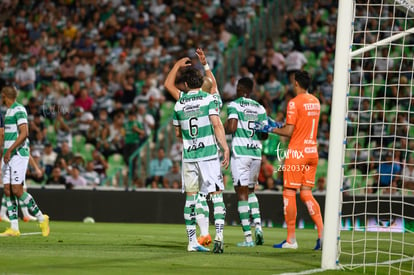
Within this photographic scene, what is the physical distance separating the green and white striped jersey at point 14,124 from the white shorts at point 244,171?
345 centimetres

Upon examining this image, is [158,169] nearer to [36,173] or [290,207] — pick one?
[36,173]

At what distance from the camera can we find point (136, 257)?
10383 millimetres

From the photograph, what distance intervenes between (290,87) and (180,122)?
40.4 feet

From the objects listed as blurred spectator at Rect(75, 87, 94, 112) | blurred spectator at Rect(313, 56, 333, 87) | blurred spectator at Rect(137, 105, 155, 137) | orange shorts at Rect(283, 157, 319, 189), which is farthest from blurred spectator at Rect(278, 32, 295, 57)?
orange shorts at Rect(283, 157, 319, 189)

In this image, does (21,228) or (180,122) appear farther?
Answer: (21,228)

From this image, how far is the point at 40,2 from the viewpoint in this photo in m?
29.0

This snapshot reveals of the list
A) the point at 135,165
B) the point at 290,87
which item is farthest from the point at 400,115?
the point at 135,165

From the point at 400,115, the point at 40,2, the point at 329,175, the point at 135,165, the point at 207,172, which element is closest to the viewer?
the point at 329,175

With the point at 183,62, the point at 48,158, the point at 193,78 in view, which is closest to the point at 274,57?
the point at 48,158

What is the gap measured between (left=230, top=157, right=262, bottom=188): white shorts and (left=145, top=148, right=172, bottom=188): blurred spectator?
8196mm

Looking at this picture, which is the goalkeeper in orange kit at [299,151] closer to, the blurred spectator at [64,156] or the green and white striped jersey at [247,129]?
the green and white striped jersey at [247,129]

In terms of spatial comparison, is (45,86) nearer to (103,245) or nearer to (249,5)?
(249,5)

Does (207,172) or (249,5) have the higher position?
(249,5)

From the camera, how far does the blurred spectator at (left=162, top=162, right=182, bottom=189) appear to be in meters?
21.4
